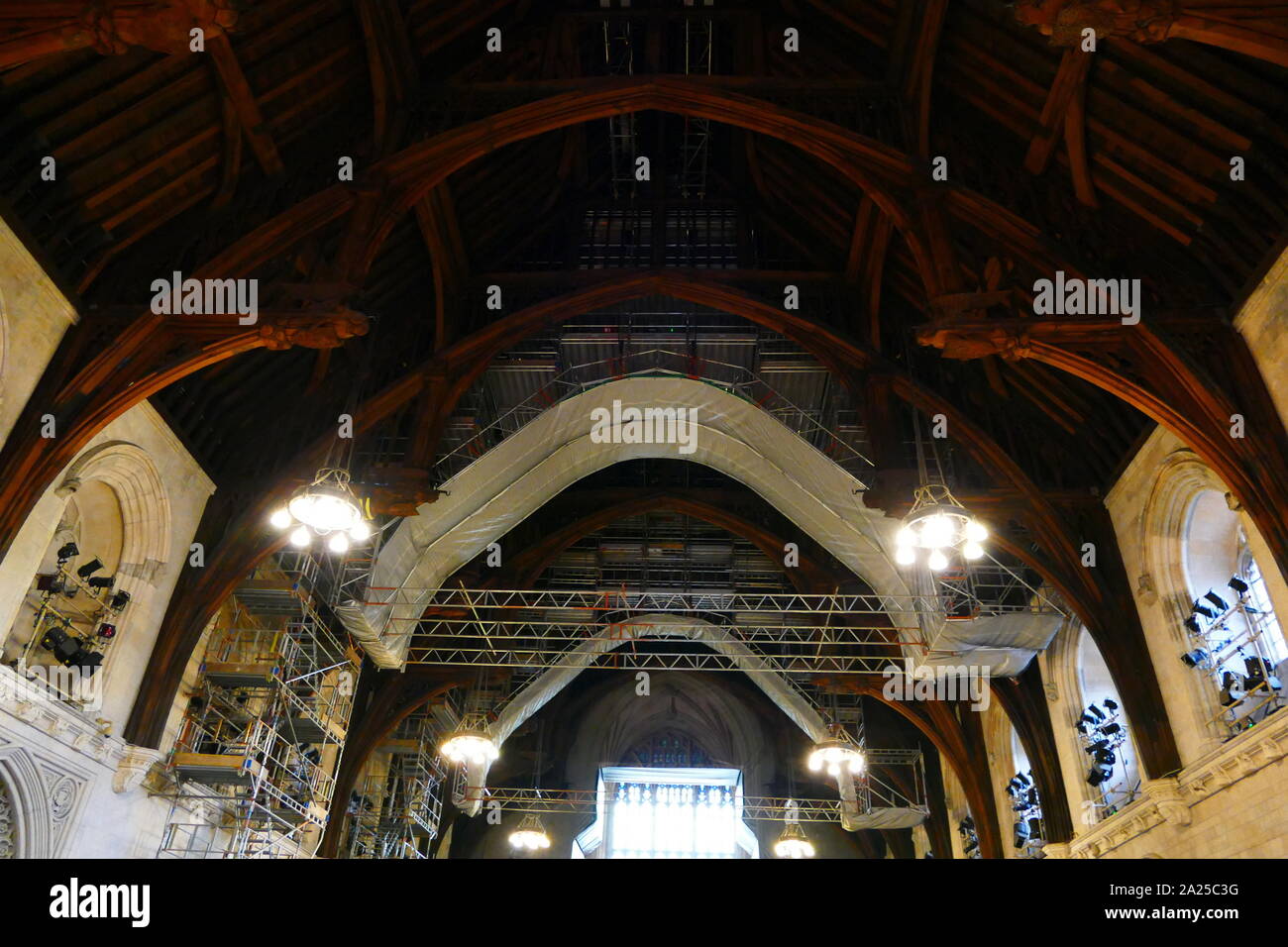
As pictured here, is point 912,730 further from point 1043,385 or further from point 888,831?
point 1043,385

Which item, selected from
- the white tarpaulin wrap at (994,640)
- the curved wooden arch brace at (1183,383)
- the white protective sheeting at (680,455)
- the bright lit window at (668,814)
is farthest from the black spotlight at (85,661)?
the bright lit window at (668,814)

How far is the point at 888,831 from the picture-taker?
26.6 meters

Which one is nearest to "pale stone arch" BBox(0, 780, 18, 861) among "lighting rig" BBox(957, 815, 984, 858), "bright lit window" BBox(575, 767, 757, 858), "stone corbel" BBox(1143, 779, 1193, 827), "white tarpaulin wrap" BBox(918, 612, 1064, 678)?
"white tarpaulin wrap" BBox(918, 612, 1064, 678)

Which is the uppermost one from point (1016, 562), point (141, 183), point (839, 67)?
point (839, 67)

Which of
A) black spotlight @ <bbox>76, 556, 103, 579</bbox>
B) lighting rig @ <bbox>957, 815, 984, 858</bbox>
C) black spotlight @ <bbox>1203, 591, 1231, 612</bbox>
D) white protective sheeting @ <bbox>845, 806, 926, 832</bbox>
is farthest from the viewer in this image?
white protective sheeting @ <bbox>845, 806, 926, 832</bbox>

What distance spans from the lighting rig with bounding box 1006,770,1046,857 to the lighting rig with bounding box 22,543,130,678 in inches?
628

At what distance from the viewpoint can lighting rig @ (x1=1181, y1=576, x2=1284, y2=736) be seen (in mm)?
10773

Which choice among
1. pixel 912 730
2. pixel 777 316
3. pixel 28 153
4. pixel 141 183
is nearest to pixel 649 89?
pixel 777 316

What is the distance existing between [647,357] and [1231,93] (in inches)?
428

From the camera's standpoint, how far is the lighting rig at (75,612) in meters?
11.4

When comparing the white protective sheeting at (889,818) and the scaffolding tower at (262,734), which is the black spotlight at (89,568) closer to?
the scaffolding tower at (262,734)

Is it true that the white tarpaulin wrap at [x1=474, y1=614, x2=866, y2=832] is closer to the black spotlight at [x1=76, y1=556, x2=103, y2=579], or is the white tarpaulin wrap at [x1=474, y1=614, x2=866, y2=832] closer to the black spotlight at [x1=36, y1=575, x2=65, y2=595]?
the black spotlight at [x1=76, y1=556, x2=103, y2=579]

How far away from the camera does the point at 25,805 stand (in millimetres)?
11156

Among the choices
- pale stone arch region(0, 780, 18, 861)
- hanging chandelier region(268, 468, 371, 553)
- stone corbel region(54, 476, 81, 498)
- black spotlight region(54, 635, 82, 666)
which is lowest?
pale stone arch region(0, 780, 18, 861)
